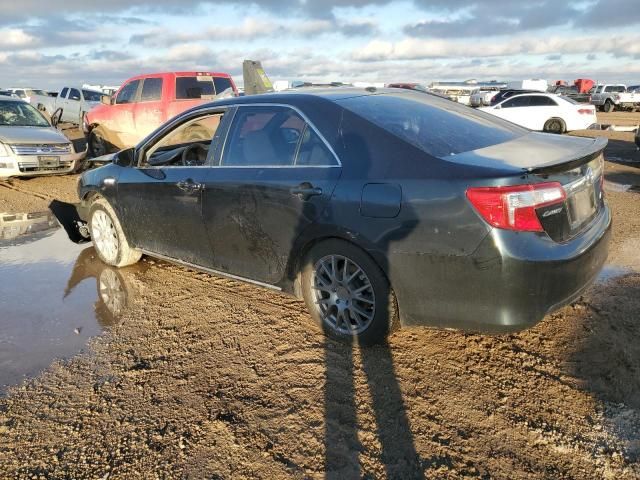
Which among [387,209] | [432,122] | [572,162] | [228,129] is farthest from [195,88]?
[572,162]

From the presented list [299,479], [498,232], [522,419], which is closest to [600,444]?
[522,419]

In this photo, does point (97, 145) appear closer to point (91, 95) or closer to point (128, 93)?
point (128, 93)

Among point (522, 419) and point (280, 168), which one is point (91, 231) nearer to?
point (280, 168)

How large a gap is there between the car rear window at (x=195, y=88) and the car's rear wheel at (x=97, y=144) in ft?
8.56

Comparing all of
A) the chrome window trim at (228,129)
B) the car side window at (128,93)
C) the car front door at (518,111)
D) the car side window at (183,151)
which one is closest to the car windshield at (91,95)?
the car side window at (128,93)

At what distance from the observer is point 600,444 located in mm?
2514

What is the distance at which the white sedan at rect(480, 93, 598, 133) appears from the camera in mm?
16625

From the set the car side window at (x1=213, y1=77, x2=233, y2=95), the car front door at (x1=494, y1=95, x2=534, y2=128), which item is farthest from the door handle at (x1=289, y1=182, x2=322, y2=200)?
the car front door at (x1=494, y1=95, x2=534, y2=128)

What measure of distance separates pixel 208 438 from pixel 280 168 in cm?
183

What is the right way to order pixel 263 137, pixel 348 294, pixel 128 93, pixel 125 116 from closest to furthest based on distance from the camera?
pixel 348 294 → pixel 263 137 → pixel 125 116 → pixel 128 93

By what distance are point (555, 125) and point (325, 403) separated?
16.6 metres

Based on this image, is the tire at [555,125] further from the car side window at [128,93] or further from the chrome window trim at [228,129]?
the chrome window trim at [228,129]

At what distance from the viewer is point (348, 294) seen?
3414 mm

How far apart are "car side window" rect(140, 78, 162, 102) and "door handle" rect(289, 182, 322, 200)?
878cm
